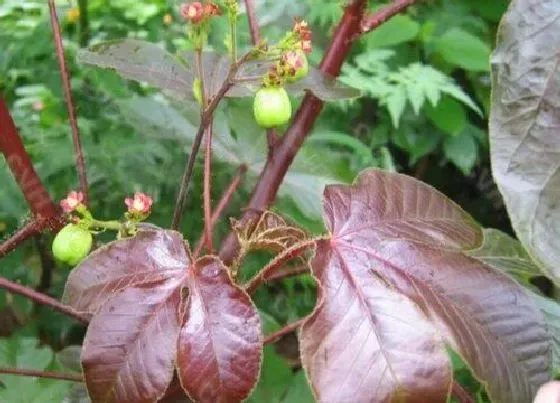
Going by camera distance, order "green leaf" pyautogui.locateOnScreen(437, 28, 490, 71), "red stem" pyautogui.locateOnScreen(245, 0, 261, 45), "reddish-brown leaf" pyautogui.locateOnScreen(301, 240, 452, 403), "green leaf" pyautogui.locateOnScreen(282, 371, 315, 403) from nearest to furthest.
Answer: "reddish-brown leaf" pyautogui.locateOnScreen(301, 240, 452, 403)
"red stem" pyautogui.locateOnScreen(245, 0, 261, 45)
"green leaf" pyautogui.locateOnScreen(282, 371, 315, 403)
"green leaf" pyautogui.locateOnScreen(437, 28, 490, 71)

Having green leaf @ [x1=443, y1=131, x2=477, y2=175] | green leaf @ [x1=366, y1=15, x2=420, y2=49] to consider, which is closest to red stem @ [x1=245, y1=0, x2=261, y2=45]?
green leaf @ [x1=366, y1=15, x2=420, y2=49]

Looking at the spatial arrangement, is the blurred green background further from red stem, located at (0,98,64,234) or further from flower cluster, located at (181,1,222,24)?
flower cluster, located at (181,1,222,24)

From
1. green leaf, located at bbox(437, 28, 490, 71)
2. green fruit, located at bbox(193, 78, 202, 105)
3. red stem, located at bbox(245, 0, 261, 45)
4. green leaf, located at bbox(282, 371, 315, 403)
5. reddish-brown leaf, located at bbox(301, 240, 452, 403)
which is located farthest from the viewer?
green leaf, located at bbox(437, 28, 490, 71)

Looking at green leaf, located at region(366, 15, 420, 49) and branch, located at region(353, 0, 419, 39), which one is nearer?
branch, located at region(353, 0, 419, 39)

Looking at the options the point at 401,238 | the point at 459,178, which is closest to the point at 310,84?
the point at 401,238

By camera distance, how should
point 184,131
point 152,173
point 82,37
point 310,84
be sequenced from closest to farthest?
1. point 310,84
2. point 184,131
3. point 152,173
4. point 82,37

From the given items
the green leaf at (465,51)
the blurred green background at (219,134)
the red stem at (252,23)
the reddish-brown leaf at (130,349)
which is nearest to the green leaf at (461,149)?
the blurred green background at (219,134)

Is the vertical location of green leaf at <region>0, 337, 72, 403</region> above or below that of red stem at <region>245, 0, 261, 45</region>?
below

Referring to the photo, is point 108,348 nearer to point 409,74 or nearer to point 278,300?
point 278,300

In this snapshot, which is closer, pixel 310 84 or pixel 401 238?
pixel 401 238
